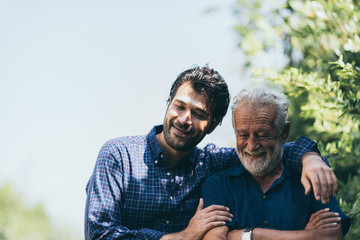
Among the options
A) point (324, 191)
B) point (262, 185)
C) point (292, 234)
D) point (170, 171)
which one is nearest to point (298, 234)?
point (292, 234)

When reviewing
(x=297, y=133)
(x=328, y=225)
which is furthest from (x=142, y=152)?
(x=297, y=133)

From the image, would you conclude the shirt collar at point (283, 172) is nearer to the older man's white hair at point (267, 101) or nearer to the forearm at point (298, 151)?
the forearm at point (298, 151)

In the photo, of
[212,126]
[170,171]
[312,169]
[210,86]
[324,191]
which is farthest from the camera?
[212,126]

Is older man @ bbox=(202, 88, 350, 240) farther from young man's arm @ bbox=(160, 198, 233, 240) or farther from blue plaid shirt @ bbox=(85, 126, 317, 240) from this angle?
blue plaid shirt @ bbox=(85, 126, 317, 240)

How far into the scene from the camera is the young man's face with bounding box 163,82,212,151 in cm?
270

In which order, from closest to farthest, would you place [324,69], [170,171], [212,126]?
[170,171] → [212,126] → [324,69]

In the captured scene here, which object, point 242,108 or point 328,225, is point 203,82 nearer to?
point 242,108

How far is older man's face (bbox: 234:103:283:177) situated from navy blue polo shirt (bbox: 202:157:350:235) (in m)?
0.11

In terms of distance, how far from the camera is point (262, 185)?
2.62 meters

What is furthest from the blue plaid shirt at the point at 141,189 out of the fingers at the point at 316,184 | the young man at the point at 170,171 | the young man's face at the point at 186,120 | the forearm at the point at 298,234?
the forearm at the point at 298,234

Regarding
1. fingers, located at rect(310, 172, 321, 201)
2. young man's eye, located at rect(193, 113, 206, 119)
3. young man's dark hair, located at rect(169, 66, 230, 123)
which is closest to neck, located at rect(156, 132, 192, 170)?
young man's eye, located at rect(193, 113, 206, 119)

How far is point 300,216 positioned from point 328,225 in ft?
0.65

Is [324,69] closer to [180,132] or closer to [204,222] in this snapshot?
[180,132]

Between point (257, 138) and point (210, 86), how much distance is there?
20.9 inches
